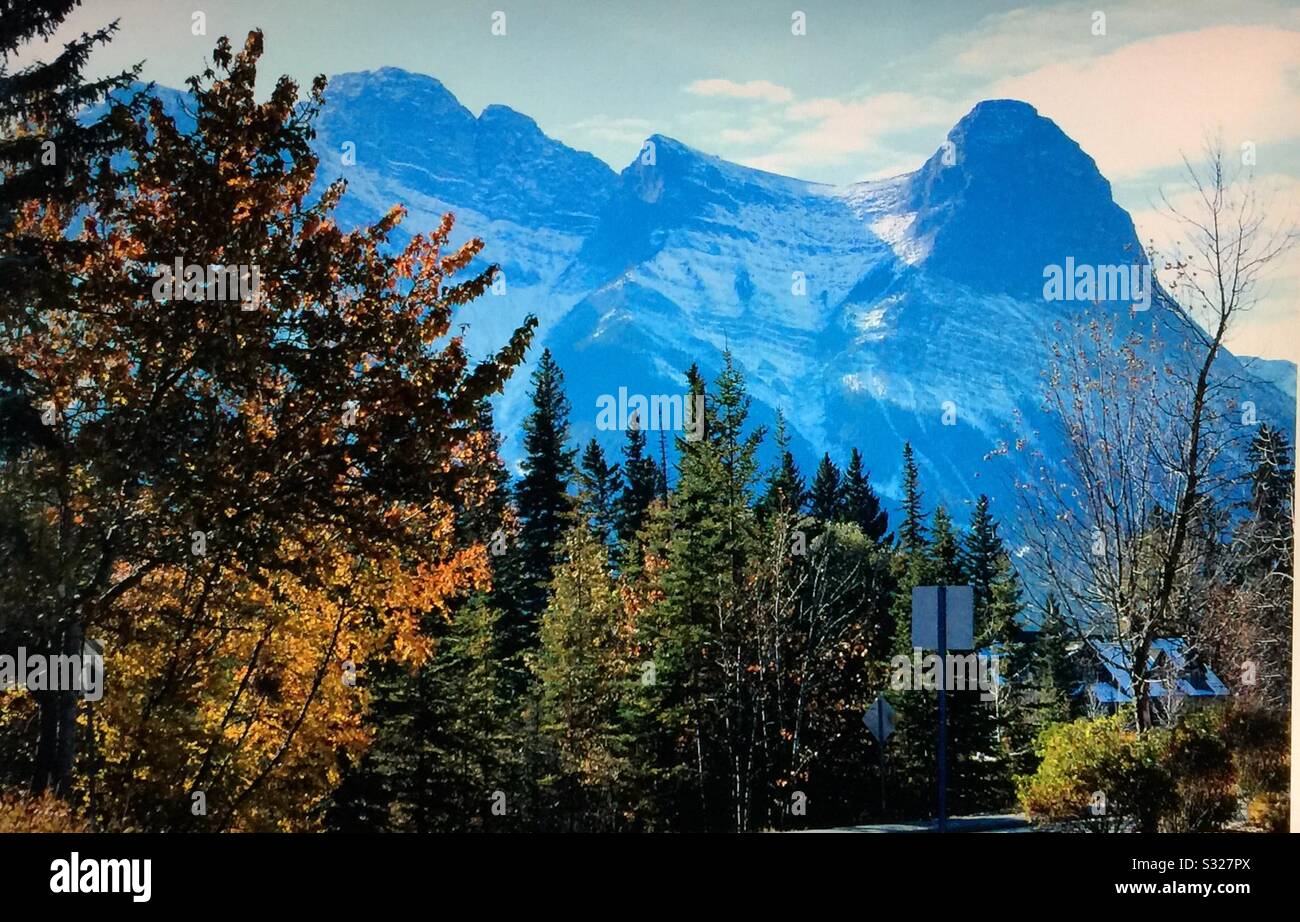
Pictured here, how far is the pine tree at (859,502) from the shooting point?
135 feet

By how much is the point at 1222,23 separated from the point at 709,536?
35.7 feet

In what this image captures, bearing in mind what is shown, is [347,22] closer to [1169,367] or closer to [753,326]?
[1169,367]

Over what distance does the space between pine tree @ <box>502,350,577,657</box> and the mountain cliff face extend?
3397mm

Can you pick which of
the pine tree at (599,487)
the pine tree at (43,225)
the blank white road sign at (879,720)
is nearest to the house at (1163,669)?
the blank white road sign at (879,720)

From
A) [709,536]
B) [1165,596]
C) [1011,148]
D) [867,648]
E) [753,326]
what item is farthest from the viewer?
[1011,148]

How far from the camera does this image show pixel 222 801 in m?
12.8

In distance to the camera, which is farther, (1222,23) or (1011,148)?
(1011,148)

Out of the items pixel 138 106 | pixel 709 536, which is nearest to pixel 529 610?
pixel 709 536

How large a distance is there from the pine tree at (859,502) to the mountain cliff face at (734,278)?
138 inches

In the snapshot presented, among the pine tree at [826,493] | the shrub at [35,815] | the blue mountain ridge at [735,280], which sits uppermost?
the blue mountain ridge at [735,280]

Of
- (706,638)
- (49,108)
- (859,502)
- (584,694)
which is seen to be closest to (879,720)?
(706,638)

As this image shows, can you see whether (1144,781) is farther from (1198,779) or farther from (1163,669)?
(1163,669)

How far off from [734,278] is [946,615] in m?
37.9

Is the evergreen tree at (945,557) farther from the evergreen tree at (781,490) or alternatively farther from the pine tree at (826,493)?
the pine tree at (826,493)
